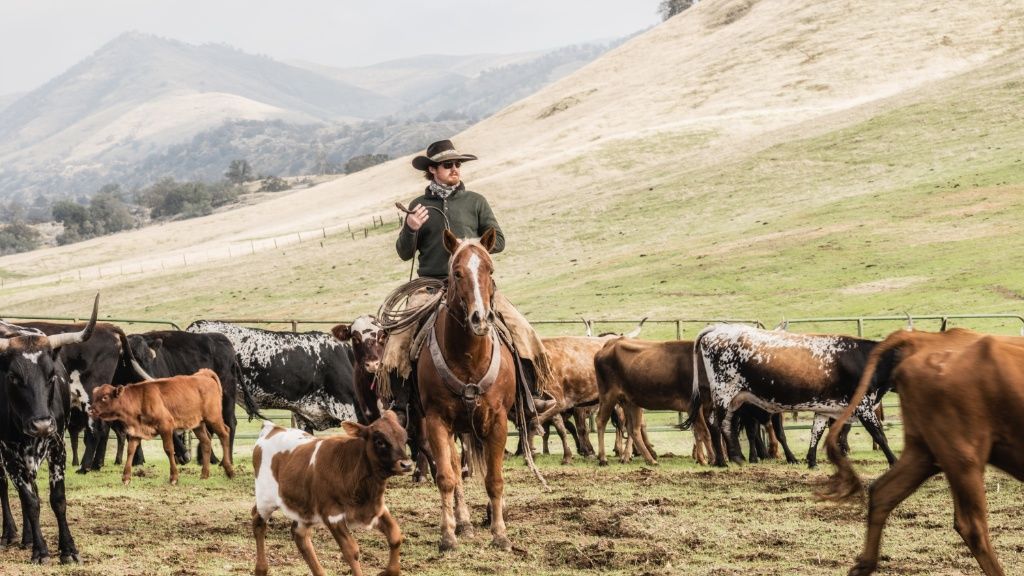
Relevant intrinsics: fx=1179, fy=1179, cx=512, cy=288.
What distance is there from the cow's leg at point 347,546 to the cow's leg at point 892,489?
10.7 feet

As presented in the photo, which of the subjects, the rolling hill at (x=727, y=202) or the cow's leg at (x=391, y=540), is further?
the rolling hill at (x=727, y=202)

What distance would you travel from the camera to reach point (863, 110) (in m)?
62.4

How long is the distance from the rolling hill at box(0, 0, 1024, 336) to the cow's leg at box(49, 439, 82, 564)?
80.0ft

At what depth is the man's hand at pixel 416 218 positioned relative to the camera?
10430 millimetres

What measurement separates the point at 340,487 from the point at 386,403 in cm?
273

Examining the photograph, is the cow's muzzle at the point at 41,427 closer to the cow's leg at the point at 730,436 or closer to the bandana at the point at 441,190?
the bandana at the point at 441,190

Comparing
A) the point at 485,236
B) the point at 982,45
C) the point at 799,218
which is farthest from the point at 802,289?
the point at 982,45

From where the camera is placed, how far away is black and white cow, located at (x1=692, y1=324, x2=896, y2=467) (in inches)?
599

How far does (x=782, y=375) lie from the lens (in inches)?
602

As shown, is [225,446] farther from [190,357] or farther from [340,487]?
[340,487]

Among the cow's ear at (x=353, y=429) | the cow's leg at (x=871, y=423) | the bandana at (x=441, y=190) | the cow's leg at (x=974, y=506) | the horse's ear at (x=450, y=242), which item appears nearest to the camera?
the cow's leg at (x=974, y=506)

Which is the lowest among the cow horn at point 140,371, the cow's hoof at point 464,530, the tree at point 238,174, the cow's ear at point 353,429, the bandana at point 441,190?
the cow's hoof at point 464,530

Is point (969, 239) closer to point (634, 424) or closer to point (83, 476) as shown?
point (634, 424)

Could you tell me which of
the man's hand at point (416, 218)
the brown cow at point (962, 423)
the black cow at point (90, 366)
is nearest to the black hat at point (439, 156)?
the man's hand at point (416, 218)
